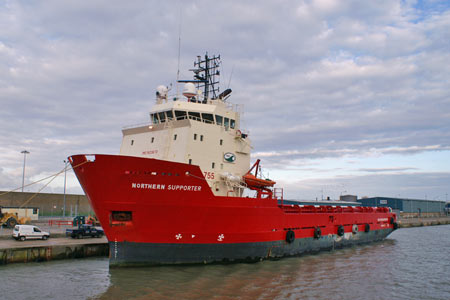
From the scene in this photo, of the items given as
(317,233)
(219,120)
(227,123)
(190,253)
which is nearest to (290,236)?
(317,233)

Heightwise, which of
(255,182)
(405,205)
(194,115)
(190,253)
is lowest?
(190,253)

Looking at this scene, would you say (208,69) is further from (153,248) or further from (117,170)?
(153,248)

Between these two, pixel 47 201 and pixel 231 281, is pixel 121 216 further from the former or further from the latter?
pixel 47 201

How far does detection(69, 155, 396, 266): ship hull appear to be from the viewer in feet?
46.7

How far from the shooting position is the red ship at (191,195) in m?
14.4

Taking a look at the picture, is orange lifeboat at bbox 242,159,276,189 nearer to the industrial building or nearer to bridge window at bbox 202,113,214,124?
bridge window at bbox 202,113,214,124

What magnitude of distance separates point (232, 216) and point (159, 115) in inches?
272

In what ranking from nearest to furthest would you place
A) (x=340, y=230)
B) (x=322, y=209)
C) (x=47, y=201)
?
(x=322, y=209) < (x=340, y=230) < (x=47, y=201)

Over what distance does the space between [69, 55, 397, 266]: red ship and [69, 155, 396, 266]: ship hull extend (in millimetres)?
41

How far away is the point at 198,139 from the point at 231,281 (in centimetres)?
684

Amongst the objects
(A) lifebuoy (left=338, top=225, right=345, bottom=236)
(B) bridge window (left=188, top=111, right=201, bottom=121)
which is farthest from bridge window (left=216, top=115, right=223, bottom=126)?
(A) lifebuoy (left=338, top=225, right=345, bottom=236)

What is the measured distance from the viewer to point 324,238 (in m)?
22.8

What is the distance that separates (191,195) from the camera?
15117mm

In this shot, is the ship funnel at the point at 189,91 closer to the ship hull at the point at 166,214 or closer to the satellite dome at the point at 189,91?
the satellite dome at the point at 189,91
